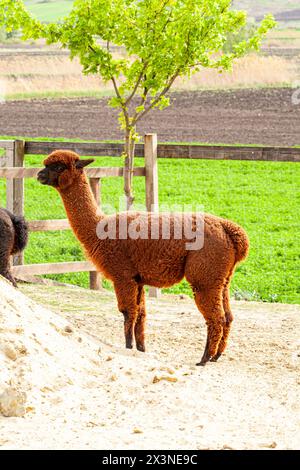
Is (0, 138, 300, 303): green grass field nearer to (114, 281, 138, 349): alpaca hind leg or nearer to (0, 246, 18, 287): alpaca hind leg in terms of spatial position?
(0, 246, 18, 287): alpaca hind leg

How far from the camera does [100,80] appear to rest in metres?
37.3

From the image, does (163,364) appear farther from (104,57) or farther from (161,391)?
(104,57)

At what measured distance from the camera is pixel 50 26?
1035 centimetres

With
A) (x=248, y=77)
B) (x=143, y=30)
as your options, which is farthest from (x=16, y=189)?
(x=248, y=77)

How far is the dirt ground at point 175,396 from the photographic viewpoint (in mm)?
5484

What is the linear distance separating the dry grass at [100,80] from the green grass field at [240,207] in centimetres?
1483

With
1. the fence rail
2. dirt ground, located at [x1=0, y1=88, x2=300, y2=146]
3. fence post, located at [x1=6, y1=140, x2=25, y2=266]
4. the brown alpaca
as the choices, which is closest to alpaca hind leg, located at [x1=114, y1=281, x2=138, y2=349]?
the brown alpaca

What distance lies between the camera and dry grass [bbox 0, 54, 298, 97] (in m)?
36.5

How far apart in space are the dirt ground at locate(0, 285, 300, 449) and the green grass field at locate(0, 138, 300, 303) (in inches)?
114

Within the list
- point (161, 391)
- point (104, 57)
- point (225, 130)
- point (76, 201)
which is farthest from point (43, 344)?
point (225, 130)

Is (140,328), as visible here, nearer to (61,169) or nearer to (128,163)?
(61,169)

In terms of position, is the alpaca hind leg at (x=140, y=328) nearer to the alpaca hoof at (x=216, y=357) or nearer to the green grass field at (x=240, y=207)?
the alpaca hoof at (x=216, y=357)

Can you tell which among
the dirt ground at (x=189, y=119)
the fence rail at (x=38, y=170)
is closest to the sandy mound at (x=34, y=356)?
the fence rail at (x=38, y=170)

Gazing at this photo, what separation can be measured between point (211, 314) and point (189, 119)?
71.7 ft
